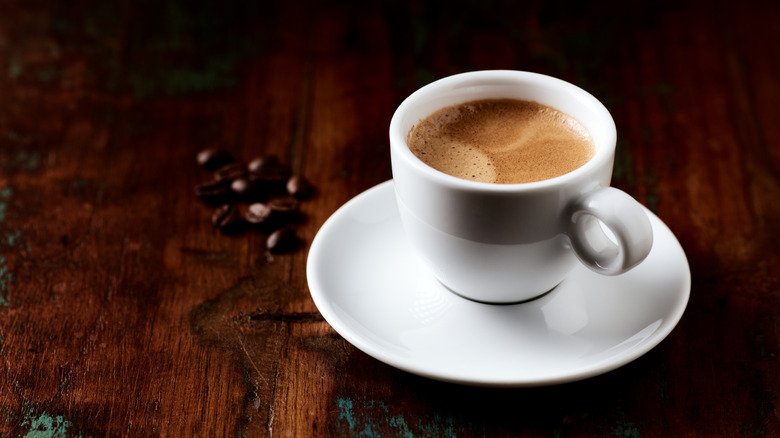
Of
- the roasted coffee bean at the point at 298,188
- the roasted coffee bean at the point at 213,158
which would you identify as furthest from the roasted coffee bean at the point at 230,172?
the roasted coffee bean at the point at 298,188

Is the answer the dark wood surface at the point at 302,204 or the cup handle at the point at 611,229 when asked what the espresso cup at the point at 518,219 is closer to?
the cup handle at the point at 611,229

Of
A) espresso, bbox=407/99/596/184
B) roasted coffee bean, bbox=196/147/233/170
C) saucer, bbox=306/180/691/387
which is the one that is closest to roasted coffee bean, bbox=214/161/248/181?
roasted coffee bean, bbox=196/147/233/170

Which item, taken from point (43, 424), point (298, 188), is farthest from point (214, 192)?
point (43, 424)

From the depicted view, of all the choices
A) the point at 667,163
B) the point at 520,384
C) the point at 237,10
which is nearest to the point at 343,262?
the point at 520,384

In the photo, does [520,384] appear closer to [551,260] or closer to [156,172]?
[551,260]

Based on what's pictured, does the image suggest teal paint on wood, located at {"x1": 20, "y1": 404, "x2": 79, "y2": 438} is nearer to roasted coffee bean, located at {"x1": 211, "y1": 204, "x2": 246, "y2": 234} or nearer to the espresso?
roasted coffee bean, located at {"x1": 211, "y1": 204, "x2": 246, "y2": 234}
